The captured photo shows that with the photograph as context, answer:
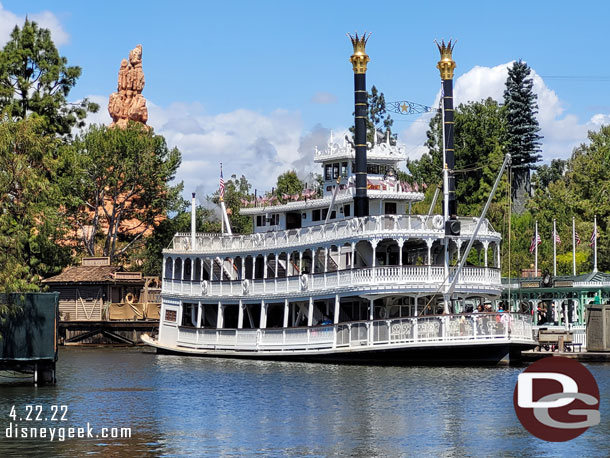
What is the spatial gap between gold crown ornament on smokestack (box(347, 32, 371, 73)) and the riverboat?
8cm

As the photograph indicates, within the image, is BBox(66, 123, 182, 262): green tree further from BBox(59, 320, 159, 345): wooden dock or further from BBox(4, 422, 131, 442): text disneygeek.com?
BBox(4, 422, 131, 442): text disneygeek.com

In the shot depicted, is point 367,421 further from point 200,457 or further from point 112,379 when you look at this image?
point 112,379

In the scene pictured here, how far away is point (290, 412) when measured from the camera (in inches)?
1257

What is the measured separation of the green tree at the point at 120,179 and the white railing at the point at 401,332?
3331 cm

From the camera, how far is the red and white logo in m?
28.1

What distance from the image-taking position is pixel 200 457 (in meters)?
24.5

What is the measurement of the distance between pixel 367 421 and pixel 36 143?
45.1 feet

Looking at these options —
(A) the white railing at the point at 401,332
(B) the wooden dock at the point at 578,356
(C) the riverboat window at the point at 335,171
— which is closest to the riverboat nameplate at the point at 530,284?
(B) the wooden dock at the point at 578,356

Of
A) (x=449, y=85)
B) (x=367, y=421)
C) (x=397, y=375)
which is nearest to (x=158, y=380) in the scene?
(x=397, y=375)

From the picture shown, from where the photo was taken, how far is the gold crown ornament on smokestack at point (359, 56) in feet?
179

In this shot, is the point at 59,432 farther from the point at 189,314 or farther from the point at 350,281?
the point at 189,314

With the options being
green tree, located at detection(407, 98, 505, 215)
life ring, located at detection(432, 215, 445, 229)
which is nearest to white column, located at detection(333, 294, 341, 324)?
life ring, located at detection(432, 215, 445, 229)

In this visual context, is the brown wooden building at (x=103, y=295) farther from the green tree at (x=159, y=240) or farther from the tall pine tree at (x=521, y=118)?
the tall pine tree at (x=521, y=118)

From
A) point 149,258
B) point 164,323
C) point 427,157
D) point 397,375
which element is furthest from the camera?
point 427,157
